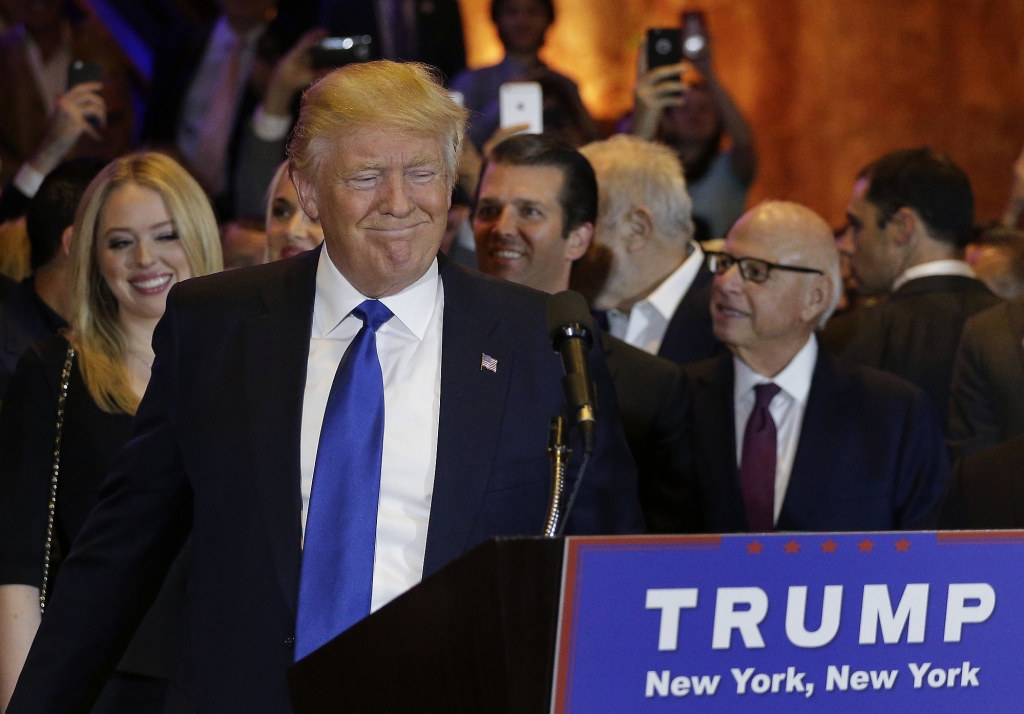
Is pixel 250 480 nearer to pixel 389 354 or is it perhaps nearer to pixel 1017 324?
pixel 389 354

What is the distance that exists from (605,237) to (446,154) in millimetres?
2366

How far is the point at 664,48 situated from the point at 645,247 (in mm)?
1517

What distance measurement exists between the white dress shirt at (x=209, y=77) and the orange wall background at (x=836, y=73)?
2825 mm

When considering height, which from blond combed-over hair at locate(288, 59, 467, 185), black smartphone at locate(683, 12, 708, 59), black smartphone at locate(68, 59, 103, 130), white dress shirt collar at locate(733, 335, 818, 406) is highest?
black smartphone at locate(683, 12, 708, 59)

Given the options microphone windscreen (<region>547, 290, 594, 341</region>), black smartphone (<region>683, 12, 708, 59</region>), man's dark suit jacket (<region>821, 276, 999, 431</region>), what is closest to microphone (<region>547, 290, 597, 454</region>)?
microphone windscreen (<region>547, 290, 594, 341</region>)

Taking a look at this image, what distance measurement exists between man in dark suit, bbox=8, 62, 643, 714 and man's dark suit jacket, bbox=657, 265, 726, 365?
201 centimetres

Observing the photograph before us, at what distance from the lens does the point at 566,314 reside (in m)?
1.94

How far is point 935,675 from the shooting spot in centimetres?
167

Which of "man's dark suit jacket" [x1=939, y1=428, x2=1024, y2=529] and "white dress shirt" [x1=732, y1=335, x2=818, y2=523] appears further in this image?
"white dress shirt" [x1=732, y1=335, x2=818, y2=523]

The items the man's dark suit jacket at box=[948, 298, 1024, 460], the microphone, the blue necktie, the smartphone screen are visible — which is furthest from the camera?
the smartphone screen

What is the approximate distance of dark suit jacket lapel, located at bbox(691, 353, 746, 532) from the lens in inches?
140

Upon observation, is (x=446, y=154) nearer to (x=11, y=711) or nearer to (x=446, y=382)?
(x=446, y=382)

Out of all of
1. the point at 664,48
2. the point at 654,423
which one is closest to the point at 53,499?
the point at 654,423

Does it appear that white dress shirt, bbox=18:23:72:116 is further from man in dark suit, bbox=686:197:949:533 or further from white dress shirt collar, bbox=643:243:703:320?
man in dark suit, bbox=686:197:949:533
